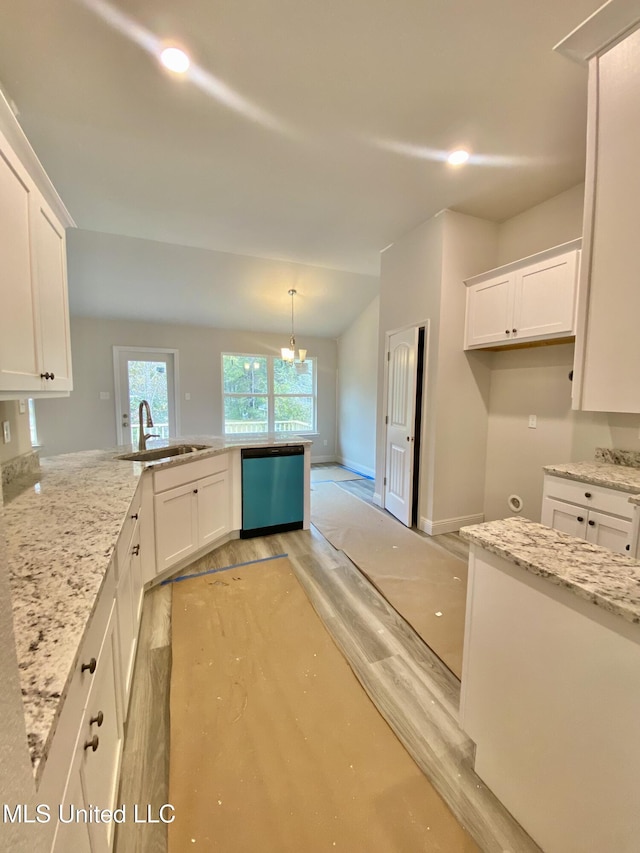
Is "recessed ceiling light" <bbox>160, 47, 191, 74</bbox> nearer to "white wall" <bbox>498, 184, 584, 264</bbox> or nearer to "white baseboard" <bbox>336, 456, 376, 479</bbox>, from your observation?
"white wall" <bbox>498, 184, 584, 264</bbox>

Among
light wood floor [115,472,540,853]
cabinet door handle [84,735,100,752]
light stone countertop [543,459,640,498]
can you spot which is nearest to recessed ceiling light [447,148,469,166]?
light stone countertop [543,459,640,498]

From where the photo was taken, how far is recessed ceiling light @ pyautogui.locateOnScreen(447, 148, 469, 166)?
90.7 inches

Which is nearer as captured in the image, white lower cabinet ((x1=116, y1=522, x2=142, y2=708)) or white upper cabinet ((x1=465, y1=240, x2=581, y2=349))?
white lower cabinet ((x1=116, y1=522, x2=142, y2=708))

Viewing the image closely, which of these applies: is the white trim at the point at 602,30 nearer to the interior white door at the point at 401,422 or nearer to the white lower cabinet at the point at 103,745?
the interior white door at the point at 401,422

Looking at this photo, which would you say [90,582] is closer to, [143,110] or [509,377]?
[143,110]

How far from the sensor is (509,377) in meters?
3.21

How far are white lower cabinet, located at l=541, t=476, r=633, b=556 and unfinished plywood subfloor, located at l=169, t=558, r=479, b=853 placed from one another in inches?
59.9

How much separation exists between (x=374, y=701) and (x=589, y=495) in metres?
1.61

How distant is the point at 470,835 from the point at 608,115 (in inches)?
93.7

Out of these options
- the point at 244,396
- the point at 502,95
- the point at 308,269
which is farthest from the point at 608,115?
the point at 244,396

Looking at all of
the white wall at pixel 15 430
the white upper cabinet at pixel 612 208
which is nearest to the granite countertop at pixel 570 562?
the white upper cabinet at pixel 612 208

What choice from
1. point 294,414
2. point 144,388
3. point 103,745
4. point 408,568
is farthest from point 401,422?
point 144,388

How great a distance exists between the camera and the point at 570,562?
997 millimetres

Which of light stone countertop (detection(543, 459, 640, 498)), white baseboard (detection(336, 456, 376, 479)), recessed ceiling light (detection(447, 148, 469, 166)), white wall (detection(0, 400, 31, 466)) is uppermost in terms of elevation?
recessed ceiling light (detection(447, 148, 469, 166))
